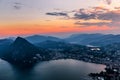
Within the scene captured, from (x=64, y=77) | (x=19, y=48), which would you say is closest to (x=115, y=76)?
(x=64, y=77)

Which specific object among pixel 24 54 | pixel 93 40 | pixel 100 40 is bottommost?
pixel 93 40

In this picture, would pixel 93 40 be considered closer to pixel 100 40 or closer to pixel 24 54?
pixel 100 40

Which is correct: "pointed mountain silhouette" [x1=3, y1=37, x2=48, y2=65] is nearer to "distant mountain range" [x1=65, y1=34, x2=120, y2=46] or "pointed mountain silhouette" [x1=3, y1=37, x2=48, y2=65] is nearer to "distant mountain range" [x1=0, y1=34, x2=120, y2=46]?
"distant mountain range" [x1=0, y1=34, x2=120, y2=46]

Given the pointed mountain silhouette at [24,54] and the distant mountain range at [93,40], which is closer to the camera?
the pointed mountain silhouette at [24,54]

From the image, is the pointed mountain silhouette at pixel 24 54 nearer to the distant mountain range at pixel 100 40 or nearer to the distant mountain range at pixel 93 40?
the distant mountain range at pixel 93 40

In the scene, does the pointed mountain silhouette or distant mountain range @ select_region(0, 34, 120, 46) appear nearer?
the pointed mountain silhouette

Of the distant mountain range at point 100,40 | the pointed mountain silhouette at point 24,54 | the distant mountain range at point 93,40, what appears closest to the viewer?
the pointed mountain silhouette at point 24,54

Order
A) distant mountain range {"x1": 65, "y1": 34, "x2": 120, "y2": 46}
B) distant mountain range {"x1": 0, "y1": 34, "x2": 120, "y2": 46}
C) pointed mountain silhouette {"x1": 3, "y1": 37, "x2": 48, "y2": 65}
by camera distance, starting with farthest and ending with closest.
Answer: distant mountain range {"x1": 0, "y1": 34, "x2": 120, "y2": 46} < distant mountain range {"x1": 65, "y1": 34, "x2": 120, "y2": 46} < pointed mountain silhouette {"x1": 3, "y1": 37, "x2": 48, "y2": 65}

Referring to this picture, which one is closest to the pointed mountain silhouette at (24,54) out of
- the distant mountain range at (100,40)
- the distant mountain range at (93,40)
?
the distant mountain range at (93,40)

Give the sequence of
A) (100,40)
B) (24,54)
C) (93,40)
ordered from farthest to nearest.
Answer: (93,40)
(100,40)
(24,54)

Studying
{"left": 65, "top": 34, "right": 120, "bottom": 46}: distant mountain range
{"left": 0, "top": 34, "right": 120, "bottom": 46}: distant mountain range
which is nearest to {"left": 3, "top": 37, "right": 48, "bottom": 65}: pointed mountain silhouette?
{"left": 0, "top": 34, "right": 120, "bottom": 46}: distant mountain range

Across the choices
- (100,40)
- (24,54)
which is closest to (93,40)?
(100,40)
